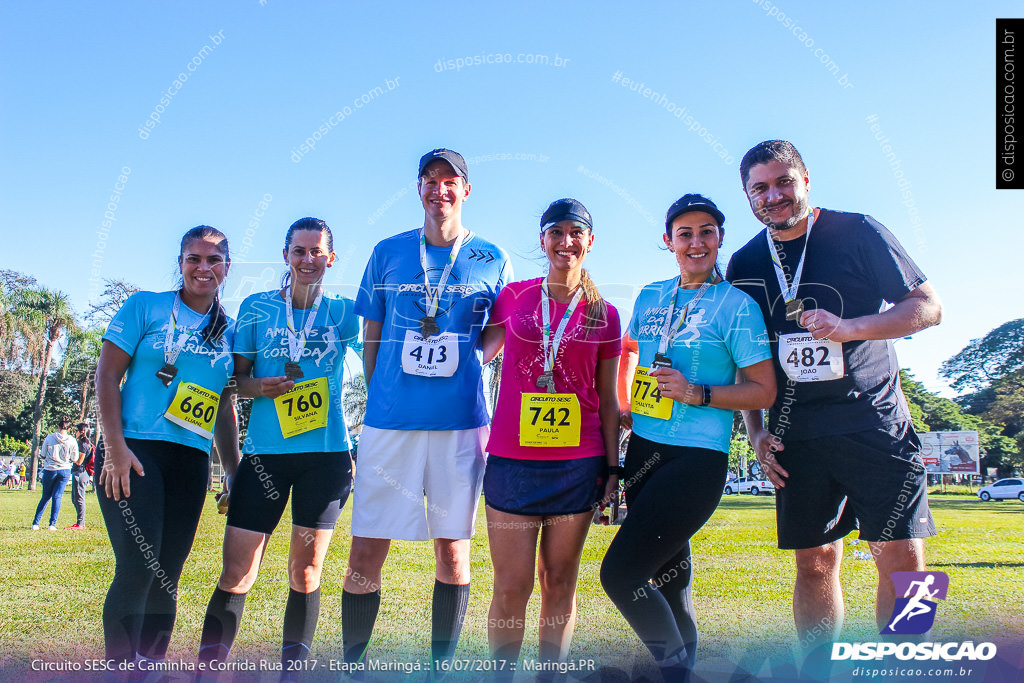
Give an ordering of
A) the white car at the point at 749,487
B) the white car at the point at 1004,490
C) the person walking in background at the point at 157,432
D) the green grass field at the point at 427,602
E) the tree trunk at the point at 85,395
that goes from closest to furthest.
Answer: the person walking in background at the point at 157,432, the green grass field at the point at 427,602, the tree trunk at the point at 85,395, the white car at the point at 1004,490, the white car at the point at 749,487

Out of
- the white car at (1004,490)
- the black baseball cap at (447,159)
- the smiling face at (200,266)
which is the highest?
the black baseball cap at (447,159)

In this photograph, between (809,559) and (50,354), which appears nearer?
(809,559)

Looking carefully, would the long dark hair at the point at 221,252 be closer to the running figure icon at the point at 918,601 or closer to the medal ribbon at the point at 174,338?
the medal ribbon at the point at 174,338

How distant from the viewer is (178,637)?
421 centimetres

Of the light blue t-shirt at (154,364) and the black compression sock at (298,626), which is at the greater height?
the light blue t-shirt at (154,364)

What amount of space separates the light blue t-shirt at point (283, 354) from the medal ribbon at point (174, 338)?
0.26m

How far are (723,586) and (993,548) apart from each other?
6857 millimetres

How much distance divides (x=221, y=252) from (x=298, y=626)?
1890 mm

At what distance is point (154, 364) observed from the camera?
2.96 m

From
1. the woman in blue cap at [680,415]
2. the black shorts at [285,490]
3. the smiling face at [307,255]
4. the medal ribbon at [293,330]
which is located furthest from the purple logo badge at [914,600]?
A: the smiling face at [307,255]

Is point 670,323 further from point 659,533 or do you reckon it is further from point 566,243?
point 659,533

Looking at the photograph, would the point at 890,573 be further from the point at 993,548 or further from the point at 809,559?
the point at 993,548

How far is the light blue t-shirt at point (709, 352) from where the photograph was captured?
107 inches

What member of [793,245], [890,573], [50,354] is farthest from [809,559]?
[50,354]
